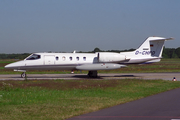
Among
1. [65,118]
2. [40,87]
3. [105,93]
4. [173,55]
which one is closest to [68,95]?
[105,93]

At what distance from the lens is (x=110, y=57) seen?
90.7 ft

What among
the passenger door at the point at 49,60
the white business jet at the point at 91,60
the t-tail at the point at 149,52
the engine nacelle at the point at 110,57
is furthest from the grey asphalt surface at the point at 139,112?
the t-tail at the point at 149,52

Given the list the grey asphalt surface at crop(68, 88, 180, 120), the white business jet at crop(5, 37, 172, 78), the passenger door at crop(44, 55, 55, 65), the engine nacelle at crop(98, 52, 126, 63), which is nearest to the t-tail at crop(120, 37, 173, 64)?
the white business jet at crop(5, 37, 172, 78)

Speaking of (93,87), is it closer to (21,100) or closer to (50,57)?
(21,100)

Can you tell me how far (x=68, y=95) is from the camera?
14.3 metres

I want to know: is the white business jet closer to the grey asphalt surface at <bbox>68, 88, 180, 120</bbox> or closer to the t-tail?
the t-tail

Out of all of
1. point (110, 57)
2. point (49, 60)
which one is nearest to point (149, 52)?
point (110, 57)

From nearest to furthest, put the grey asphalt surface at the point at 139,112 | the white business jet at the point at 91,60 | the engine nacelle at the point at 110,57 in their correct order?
the grey asphalt surface at the point at 139,112 < the white business jet at the point at 91,60 < the engine nacelle at the point at 110,57

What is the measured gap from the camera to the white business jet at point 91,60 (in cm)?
2631

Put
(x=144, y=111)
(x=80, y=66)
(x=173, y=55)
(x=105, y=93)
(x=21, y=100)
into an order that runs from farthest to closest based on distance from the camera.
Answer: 1. (x=173, y=55)
2. (x=80, y=66)
3. (x=105, y=93)
4. (x=21, y=100)
5. (x=144, y=111)

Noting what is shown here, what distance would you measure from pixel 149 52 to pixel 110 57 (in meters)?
5.21

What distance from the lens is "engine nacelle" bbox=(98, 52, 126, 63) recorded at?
27344 mm

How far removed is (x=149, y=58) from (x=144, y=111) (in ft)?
64.5

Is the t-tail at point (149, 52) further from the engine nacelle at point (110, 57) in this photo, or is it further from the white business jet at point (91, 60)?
the engine nacelle at point (110, 57)
